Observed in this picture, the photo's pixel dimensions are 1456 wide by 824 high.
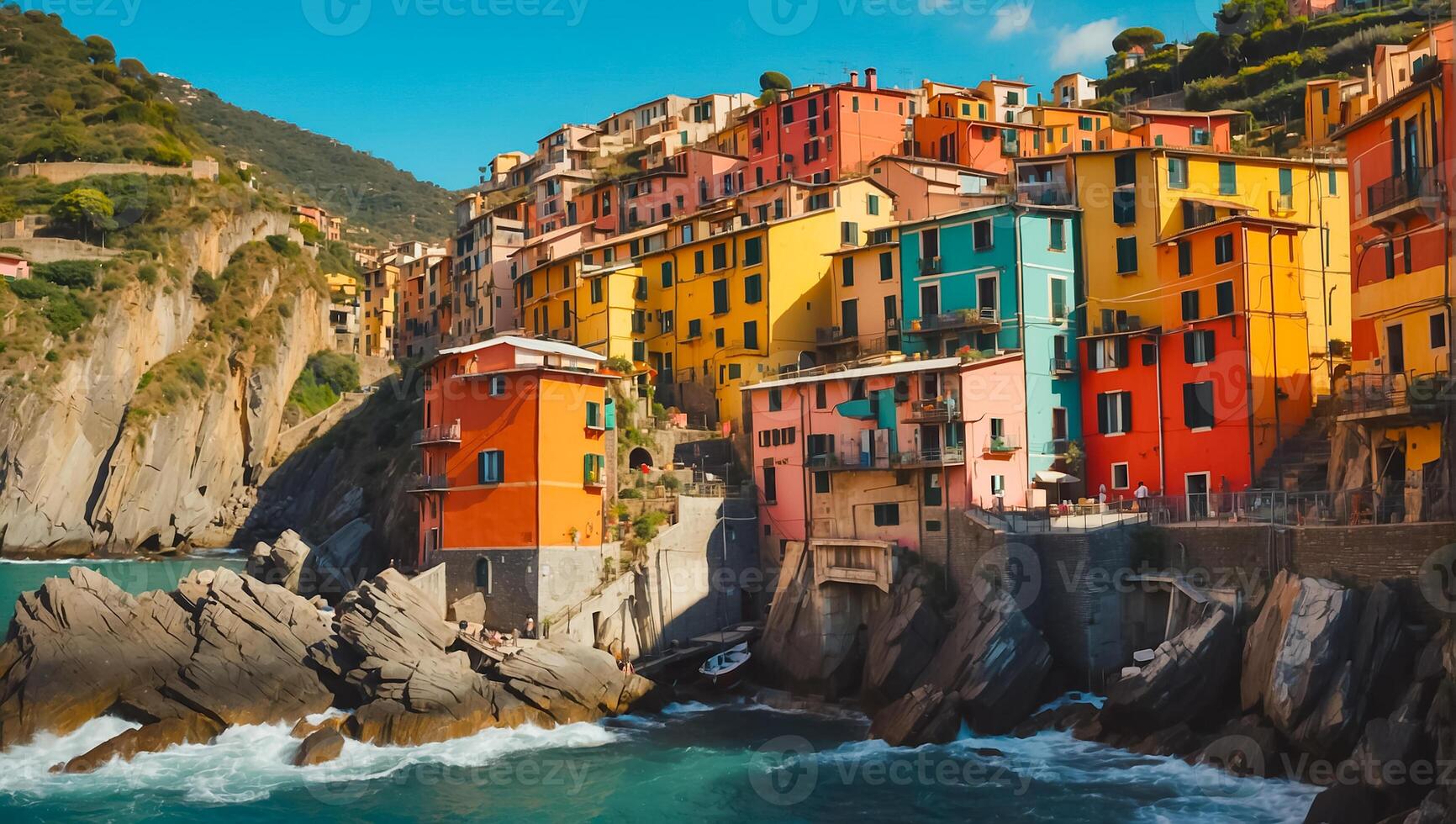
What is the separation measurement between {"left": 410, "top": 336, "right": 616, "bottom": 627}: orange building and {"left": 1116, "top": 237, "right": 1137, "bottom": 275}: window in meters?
21.5

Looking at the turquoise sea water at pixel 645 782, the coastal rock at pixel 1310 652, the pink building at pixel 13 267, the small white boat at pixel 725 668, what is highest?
the pink building at pixel 13 267

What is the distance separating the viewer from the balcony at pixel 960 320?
194 feet

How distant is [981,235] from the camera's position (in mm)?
60125

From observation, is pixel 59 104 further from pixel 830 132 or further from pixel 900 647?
pixel 900 647

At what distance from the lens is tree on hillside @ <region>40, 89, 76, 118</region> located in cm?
13450

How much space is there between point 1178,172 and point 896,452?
17.1 metres

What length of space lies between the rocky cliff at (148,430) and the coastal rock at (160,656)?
4583cm

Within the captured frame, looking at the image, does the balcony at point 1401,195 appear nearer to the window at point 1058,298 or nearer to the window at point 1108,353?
the window at point 1108,353

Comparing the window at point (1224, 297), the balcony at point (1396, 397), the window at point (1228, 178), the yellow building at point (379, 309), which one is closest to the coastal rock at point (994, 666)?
the balcony at point (1396, 397)

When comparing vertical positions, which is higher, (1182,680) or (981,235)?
(981,235)

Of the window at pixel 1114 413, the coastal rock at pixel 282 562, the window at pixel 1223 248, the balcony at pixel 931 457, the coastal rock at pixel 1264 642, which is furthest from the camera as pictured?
the coastal rock at pixel 282 562

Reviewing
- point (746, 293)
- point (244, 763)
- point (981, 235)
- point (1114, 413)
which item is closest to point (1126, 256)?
point (981, 235)

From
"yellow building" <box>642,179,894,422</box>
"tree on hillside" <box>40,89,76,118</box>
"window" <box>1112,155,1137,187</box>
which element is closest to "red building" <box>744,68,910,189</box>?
"yellow building" <box>642,179,894,422</box>

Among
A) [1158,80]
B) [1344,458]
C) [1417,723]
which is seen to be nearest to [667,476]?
[1344,458]
